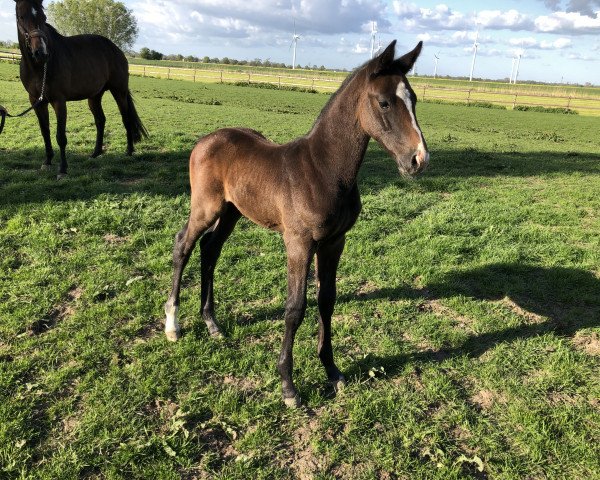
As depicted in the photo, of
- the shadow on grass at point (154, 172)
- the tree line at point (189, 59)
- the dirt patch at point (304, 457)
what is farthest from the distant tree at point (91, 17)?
the dirt patch at point (304, 457)

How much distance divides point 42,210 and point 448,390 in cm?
567

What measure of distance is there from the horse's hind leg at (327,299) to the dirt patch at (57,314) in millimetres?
2387

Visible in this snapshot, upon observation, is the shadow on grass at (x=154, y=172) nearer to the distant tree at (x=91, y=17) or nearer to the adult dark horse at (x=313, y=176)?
the adult dark horse at (x=313, y=176)

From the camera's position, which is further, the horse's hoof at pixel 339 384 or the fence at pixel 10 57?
the fence at pixel 10 57

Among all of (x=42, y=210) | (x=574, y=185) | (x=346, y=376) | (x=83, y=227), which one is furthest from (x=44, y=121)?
(x=574, y=185)

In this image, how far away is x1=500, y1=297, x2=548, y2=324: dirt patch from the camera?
4.45m

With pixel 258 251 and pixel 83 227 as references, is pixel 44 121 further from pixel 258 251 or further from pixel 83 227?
pixel 258 251

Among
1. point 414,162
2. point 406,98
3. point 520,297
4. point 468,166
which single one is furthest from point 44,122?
point 468,166

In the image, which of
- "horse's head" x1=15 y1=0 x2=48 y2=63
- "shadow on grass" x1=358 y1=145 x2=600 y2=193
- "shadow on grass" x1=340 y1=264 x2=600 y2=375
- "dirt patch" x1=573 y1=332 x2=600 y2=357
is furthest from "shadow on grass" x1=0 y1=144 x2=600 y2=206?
"dirt patch" x1=573 y1=332 x2=600 y2=357

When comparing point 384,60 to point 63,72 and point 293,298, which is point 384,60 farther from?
point 63,72

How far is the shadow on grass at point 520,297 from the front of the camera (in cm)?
390

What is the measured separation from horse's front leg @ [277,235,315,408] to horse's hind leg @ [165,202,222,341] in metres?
0.94

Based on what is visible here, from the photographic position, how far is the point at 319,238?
2.92m

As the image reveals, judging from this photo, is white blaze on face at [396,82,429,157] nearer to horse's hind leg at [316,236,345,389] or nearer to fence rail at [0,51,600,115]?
horse's hind leg at [316,236,345,389]
